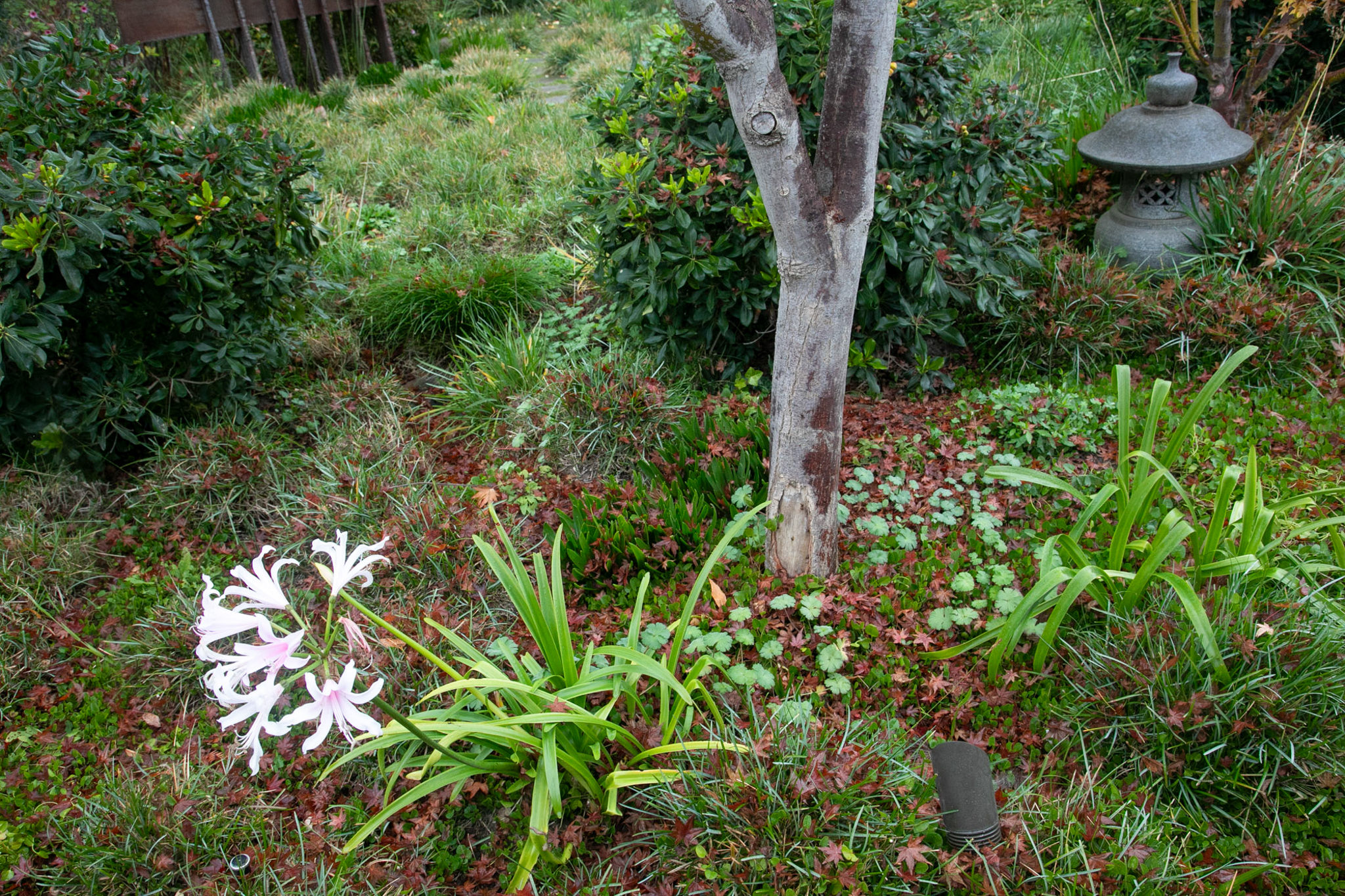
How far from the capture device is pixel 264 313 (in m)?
3.77

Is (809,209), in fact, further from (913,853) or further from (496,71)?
(496,71)

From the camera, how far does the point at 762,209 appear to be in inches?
127

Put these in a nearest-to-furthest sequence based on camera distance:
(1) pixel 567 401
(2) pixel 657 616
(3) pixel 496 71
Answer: (2) pixel 657 616, (1) pixel 567 401, (3) pixel 496 71

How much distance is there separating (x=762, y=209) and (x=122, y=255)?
2415mm

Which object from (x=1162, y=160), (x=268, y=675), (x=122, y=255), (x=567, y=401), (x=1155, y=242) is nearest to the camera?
(x=268, y=675)

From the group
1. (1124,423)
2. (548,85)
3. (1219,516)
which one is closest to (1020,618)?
(1219,516)

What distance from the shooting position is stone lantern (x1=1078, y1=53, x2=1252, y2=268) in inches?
160

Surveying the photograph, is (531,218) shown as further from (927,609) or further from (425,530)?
(927,609)

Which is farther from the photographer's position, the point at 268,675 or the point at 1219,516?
the point at 1219,516

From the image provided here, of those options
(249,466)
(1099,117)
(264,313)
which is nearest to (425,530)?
(249,466)

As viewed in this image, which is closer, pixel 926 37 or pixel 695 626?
pixel 695 626

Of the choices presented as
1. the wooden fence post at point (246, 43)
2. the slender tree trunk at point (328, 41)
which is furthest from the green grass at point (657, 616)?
the slender tree trunk at point (328, 41)

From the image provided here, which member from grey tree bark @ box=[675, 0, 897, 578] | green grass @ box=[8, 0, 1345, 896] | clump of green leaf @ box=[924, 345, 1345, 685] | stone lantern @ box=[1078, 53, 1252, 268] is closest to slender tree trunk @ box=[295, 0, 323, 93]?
green grass @ box=[8, 0, 1345, 896]

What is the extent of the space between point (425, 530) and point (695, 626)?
111 cm
